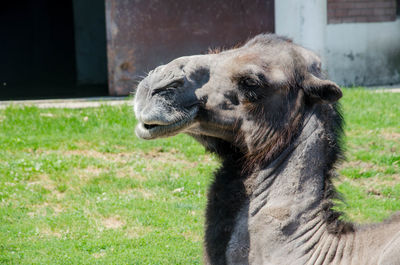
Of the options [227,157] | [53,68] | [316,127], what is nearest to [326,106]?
[316,127]

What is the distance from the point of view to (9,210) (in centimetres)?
659

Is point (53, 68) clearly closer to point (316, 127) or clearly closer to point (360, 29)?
point (360, 29)

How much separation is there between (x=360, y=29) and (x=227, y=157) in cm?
1101

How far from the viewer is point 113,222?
20.9ft

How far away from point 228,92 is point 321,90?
0.45 metres

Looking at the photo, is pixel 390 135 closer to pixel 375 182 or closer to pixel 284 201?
pixel 375 182

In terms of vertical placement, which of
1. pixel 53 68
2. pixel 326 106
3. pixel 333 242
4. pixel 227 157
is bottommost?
pixel 53 68

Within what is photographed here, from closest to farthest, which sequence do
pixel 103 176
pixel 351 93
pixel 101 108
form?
pixel 103 176 < pixel 101 108 < pixel 351 93

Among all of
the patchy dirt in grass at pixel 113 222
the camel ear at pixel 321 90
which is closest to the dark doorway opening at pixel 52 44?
the patchy dirt in grass at pixel 113 222

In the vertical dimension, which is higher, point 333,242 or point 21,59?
point 333,242

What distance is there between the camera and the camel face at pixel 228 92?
3359mm

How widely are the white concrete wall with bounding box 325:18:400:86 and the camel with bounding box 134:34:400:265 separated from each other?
34.1 feet

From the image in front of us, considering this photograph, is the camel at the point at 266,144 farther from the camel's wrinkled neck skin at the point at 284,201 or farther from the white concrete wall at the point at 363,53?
the white concrete wall at the point at 363,53

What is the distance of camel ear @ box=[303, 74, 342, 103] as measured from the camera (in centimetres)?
332
